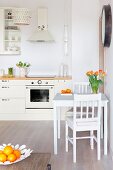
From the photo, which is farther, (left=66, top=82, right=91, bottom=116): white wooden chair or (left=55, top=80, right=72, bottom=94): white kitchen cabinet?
(left=55, top=80, right=72, bottom=94): white kitchen cabinet

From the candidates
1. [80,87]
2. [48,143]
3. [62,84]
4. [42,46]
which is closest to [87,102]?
[48,143]

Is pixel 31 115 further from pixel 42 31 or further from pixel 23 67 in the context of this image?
pixel 42 31

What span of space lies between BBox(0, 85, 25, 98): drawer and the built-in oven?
135 millimetres

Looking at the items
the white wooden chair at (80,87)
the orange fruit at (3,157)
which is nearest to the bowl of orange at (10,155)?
the orange fruit at (3,157)

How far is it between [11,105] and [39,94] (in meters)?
0.67

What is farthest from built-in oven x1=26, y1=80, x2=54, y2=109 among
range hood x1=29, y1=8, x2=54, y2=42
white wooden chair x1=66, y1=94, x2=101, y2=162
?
Result: white wooden chair x1=66, y1=94, x2=101, y2=162

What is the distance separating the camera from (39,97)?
6035mm

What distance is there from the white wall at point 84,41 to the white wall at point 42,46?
59 centimetres

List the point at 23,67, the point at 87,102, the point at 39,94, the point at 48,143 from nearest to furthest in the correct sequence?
the point at 87,102
the point at 48,143
the point at 39,94
the point at 23,67

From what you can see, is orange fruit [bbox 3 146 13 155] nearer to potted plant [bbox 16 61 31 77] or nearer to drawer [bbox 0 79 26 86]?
drawer [bbox 0 79 26 86]

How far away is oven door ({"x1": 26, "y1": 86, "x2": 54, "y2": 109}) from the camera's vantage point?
600 cm

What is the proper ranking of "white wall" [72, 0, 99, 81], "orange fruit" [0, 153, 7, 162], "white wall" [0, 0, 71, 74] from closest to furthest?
"orange fruit" [0, 153, 7, 162] → "white wall" [72, 0, 99, 81] → "white wall" [0, 0, 71, 74]

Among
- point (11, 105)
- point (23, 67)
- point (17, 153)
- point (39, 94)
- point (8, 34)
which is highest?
point (8, 34)

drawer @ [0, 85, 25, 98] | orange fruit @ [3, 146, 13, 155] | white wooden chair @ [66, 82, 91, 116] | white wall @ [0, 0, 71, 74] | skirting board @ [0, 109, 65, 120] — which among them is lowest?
skirting board @ [0, 109, 65, 120]
